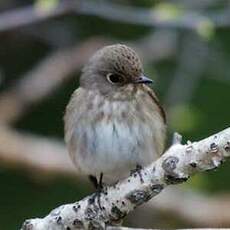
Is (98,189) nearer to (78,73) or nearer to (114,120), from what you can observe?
(114,120)

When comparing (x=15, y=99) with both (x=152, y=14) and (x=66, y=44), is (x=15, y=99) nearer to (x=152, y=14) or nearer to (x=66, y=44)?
(x=66, y=44)

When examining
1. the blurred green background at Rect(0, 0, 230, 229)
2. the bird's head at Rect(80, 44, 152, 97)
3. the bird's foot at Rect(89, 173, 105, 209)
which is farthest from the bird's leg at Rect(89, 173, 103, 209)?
the blurred green background at Rect(0, 0, 230, 229)

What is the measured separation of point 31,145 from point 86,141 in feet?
9.22

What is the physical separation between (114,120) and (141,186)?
0.73m

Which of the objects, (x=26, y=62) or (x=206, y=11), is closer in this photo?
(x=206, y=11)

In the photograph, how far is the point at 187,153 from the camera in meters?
3.64

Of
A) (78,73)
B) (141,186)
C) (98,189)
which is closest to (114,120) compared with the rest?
(98,189)

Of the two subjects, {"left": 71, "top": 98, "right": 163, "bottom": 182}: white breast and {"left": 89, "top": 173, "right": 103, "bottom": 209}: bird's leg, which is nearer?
{"left": 89, "top": 173, "right": 103, "bottom": 209}: bird's leg

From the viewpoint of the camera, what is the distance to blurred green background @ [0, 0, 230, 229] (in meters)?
7.70

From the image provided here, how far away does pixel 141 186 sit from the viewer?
386 cm

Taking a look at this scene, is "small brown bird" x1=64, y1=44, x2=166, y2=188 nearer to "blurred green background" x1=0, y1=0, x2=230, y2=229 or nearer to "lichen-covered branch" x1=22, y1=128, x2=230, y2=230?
"lichen-covered branch" x1=22, y1=128, x2=230, y2=230

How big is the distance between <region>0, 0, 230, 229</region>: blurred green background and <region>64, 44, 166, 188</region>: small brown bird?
276 centimetres

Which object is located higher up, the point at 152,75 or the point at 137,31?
the point at 137,31

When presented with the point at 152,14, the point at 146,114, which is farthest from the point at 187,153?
the point at 152,14
